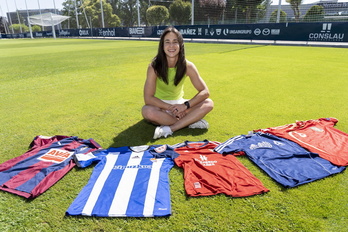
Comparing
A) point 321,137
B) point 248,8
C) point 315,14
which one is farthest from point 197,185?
point 248,8

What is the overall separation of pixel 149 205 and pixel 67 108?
135 inches

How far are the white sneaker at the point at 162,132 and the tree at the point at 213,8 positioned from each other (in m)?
29.8

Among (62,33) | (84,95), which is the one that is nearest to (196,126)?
(84,95)

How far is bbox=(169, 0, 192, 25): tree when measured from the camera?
133ft

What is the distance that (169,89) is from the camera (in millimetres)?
3764

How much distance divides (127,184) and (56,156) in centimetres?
105

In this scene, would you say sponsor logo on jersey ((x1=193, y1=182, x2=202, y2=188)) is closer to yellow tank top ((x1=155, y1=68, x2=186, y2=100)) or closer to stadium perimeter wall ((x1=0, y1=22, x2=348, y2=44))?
yellow tank top ((x1=155, y1=68, x2=186, y2=100))

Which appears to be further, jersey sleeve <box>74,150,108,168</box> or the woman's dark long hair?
the woman's dark long hair

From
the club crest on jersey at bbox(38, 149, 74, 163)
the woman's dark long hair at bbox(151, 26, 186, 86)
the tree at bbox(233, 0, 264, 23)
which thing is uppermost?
the tree at bbox(233, 0, 264, 23)

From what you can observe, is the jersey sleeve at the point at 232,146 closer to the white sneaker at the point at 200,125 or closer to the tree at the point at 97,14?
the white sneaker at the point at 200,125

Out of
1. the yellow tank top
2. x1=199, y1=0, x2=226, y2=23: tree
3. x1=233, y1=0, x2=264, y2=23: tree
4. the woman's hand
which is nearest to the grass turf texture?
the woman's hand

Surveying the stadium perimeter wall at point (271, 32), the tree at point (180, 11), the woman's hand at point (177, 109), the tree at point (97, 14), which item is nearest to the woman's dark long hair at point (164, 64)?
the woman's hand at point (177, 109)

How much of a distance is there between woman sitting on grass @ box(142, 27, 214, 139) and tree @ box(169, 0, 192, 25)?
134 feet

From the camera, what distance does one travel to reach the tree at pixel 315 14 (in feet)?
66.5
